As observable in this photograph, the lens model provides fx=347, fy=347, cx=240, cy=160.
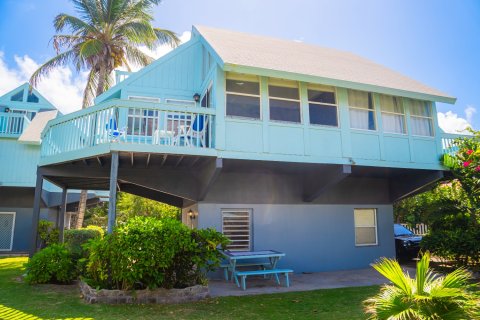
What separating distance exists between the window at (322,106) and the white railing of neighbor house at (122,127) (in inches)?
122

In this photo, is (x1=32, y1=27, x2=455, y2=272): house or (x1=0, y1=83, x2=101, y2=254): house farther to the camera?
(x1=0, y1=83, x2=101, y2=254): house

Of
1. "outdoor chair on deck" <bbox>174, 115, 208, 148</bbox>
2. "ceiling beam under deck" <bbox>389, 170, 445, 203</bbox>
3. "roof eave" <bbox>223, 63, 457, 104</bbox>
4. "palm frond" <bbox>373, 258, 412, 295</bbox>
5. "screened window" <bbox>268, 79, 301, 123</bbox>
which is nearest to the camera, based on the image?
"palm frond" <bbox>373, 258, 412, 295</bbox>

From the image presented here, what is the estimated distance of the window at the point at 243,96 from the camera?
9500 millimetres

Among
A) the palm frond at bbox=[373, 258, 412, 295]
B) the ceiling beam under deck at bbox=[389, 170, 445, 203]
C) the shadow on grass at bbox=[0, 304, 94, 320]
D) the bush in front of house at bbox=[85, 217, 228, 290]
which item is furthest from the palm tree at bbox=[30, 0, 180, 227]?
the palm frond at bbox=[373, 258, 412, 295]

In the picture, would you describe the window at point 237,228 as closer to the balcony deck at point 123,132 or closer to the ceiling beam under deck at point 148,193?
the balcony deck at point 123,132

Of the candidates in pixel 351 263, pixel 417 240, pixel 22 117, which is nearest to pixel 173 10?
pixel 22 117

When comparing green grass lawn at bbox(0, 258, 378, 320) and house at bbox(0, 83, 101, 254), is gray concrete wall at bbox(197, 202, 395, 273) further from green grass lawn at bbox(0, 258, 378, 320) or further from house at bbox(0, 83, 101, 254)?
house at bbox(0, 83, 101, 254)

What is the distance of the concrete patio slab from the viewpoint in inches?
322

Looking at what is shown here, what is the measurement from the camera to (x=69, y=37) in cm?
1644

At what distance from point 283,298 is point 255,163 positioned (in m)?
3.82

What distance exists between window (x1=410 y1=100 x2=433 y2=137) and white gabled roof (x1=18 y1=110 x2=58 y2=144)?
15.7m

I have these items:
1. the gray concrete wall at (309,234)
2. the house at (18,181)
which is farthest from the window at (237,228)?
Result: the house at (18,181)

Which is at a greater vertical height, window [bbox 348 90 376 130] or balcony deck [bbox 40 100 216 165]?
window [bbox 348 90 376 130]

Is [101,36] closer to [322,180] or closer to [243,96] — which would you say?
[243,96]
